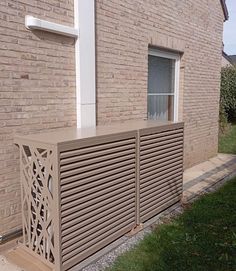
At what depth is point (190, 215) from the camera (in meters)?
4.52

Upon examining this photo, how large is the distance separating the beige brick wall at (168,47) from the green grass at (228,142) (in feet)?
3.87

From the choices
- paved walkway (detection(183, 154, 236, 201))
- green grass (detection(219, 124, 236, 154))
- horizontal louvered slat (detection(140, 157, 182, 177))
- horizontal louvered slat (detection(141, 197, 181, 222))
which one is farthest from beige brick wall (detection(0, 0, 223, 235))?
green grass (detection(219, 124, 236, 154))

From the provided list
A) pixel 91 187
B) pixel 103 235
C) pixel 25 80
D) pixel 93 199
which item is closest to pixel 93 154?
pixel 91 187

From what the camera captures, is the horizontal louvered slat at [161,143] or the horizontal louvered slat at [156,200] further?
the horizontal louvered slat at [156,200]

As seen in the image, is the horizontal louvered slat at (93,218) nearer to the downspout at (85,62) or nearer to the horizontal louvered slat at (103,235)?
the horizontal louvered slat at (103,235)

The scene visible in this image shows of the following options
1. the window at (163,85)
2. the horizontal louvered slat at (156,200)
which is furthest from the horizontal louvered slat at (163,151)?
the window at (163,85)

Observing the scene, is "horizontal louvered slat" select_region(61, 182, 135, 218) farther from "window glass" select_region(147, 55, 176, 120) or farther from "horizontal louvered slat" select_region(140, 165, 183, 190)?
"window glass" select_region(147, 55, 176, 120)

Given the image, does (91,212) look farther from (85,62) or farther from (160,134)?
(85,62)

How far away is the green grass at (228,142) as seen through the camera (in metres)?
9.76

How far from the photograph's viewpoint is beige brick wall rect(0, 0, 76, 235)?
334 centimetres

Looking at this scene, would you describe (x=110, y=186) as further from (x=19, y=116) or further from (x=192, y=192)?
(x=192, y=192)

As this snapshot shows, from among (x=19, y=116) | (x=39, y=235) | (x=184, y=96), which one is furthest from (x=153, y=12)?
(x=39, y=235)

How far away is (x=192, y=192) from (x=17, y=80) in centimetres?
355

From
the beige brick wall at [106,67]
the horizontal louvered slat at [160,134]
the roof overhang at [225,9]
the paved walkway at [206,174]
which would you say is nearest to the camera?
the beige brick wall at [106,67]
